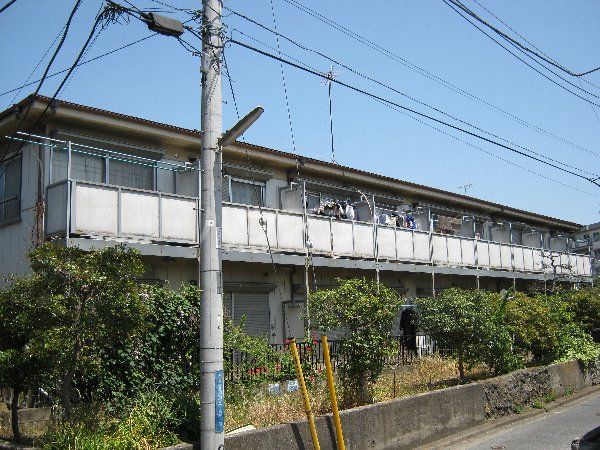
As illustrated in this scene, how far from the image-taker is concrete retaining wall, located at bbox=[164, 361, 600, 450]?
7.80 metres

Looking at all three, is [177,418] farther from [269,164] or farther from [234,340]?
[269,164]

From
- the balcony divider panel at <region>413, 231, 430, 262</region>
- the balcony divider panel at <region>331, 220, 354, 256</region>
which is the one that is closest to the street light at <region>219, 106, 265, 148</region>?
the balcony divider panel at <region>331, 220, 354, 256</region>

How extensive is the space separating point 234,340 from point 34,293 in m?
3.52

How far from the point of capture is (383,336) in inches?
375

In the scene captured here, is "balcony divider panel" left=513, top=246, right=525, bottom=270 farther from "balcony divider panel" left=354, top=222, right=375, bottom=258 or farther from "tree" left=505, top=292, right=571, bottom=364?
"tree" left=505, top=292, right=571, bottom=364

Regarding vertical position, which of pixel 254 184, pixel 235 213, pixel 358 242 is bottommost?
pixel 358 242

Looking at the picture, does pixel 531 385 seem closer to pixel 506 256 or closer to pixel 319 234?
pixel 319 234

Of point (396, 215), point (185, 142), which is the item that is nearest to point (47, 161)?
point (185, 142)

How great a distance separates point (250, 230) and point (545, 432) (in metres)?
7.92

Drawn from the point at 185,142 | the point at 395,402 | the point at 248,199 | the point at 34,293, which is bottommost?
the point at 395,402

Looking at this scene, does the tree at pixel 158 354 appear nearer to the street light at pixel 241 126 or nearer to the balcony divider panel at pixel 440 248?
the street light at pixel 241 126

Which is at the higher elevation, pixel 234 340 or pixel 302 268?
pixel 302 268

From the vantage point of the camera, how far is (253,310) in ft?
53.8

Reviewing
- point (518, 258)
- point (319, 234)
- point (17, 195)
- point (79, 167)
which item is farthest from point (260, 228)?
point (518, 258)
